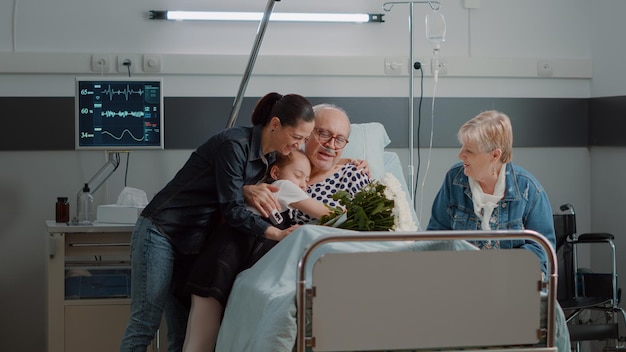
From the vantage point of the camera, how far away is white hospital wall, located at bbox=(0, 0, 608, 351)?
4.89 metres

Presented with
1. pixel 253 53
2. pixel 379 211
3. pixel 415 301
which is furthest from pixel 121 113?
pixel 415 301

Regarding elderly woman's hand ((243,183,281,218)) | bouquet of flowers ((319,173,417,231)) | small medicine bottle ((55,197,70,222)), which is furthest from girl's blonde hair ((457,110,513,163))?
small medicine bottle ((55,197,70,222))

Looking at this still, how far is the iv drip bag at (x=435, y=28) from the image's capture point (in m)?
4.75

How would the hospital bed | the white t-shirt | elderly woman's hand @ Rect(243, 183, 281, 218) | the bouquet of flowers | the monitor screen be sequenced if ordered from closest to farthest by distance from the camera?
the hospital bed, the bouquet of flowers, elderly woman's hand @ Rect(243, 183, 281, 218), the white t-shirt, the monitor screen

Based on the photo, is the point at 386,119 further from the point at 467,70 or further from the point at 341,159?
the point at 341,159

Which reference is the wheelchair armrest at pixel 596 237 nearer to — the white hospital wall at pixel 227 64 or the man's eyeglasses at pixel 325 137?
the white hospital wall at pixel 227 64

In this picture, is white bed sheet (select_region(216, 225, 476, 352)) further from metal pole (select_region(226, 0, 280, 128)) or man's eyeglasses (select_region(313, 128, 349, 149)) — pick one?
metal pole (select_region(226, 0, 280, 128))

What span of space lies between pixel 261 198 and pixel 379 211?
51 centimetres

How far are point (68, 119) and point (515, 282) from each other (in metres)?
2.90

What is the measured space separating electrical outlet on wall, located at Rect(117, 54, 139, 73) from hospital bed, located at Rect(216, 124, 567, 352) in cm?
236

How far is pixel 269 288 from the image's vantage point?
10.3 ft

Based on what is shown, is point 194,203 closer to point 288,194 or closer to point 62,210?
point 288,194

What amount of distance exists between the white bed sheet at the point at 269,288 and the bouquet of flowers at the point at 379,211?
16 centimetres

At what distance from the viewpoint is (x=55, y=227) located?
4.15 meters
